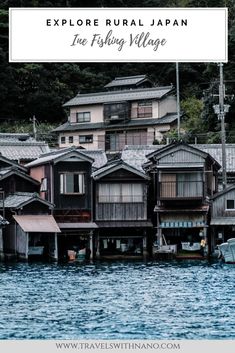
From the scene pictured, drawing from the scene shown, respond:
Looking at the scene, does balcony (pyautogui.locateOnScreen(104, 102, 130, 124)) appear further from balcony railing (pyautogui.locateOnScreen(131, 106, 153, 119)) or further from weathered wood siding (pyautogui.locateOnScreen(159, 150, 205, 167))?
weathered wood siding (pyautogui.locateOnScreen(159, 150, 205, 167))

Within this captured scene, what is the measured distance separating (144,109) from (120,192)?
2295 centimetres

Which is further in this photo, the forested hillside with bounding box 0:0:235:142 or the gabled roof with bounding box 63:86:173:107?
the gabled roof with bounding box 63:86:173:107

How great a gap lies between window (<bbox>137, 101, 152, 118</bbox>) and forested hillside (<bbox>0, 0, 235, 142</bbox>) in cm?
291

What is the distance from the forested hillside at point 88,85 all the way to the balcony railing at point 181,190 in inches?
501

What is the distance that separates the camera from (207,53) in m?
19.1

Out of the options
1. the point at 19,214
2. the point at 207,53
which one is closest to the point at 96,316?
the point at 207,53

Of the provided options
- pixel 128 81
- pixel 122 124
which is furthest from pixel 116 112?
pixel 128 81

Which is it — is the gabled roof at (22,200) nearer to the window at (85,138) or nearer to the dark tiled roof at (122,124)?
the dark tiled roof at (122,124)

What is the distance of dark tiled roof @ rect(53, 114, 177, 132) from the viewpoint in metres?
A: 74.8

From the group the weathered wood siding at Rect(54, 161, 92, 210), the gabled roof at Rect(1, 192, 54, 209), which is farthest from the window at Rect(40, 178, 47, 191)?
the gabled roof at Rect(1, 192, 54, 209)

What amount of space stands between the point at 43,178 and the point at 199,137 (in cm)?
1699

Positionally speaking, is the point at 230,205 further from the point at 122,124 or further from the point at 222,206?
the point at 122,124

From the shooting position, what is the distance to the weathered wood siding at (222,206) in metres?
55.7

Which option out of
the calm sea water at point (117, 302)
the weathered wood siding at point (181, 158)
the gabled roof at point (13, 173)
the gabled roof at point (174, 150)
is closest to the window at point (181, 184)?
the weathered wood siding at point (181, 158)
